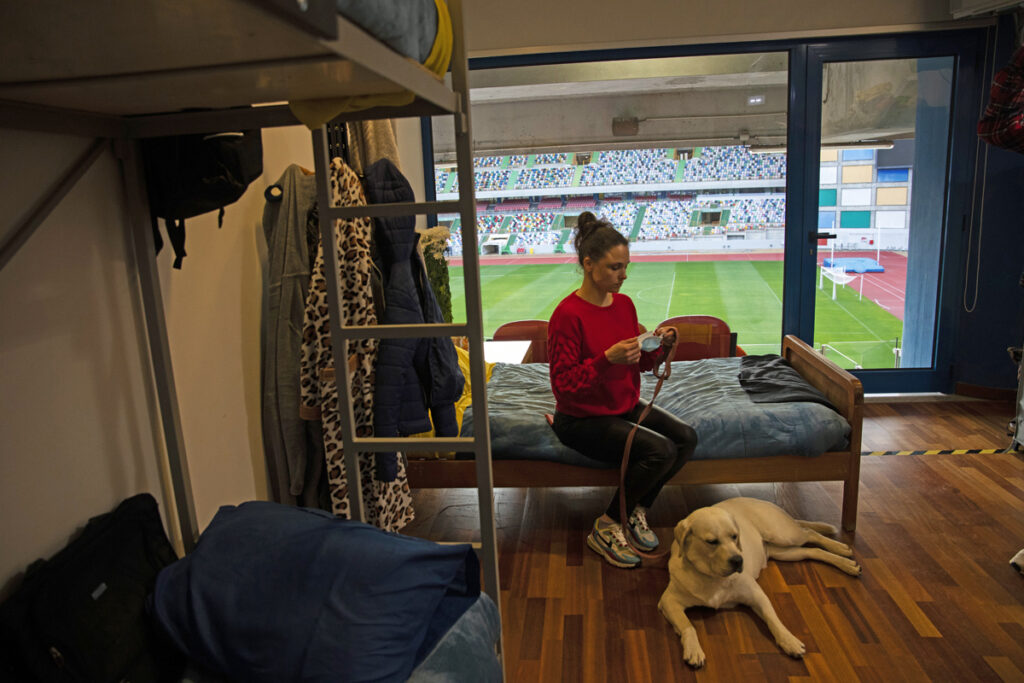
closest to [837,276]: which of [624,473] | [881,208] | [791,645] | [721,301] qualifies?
[881,208]

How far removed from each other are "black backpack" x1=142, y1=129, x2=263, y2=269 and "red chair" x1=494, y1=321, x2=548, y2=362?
108 inches

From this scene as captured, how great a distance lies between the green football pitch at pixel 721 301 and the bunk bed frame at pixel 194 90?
2.71 meters

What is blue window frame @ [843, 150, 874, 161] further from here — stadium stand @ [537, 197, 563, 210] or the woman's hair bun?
the woman's hair bun

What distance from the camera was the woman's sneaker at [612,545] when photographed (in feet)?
9.13

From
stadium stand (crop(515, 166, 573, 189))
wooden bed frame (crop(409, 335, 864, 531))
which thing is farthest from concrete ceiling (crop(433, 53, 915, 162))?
wooden bed frame (crop(409, 335, 864, 531))

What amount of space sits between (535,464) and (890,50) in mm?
3462

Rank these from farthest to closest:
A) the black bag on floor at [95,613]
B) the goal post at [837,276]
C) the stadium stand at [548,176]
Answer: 1. the stadium stand at [548,176]
2. the goal post at [837,276]
3. the black bag on floor at [95,613]

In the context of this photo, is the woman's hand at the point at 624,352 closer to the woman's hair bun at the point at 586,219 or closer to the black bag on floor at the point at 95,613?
the woman's hair bun at the point at 586,219

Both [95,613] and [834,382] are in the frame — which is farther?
[834,382]

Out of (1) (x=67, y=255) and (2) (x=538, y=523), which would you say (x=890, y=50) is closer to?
(2) (x=538, y=523)

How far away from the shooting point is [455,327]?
181 cm

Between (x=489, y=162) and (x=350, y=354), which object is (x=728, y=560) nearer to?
(x=350, y=354)

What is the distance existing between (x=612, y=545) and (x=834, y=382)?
1.18 meters

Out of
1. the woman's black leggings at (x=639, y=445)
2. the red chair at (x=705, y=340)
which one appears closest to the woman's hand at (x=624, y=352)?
the woman's black leggings at (x=639, y=445)
